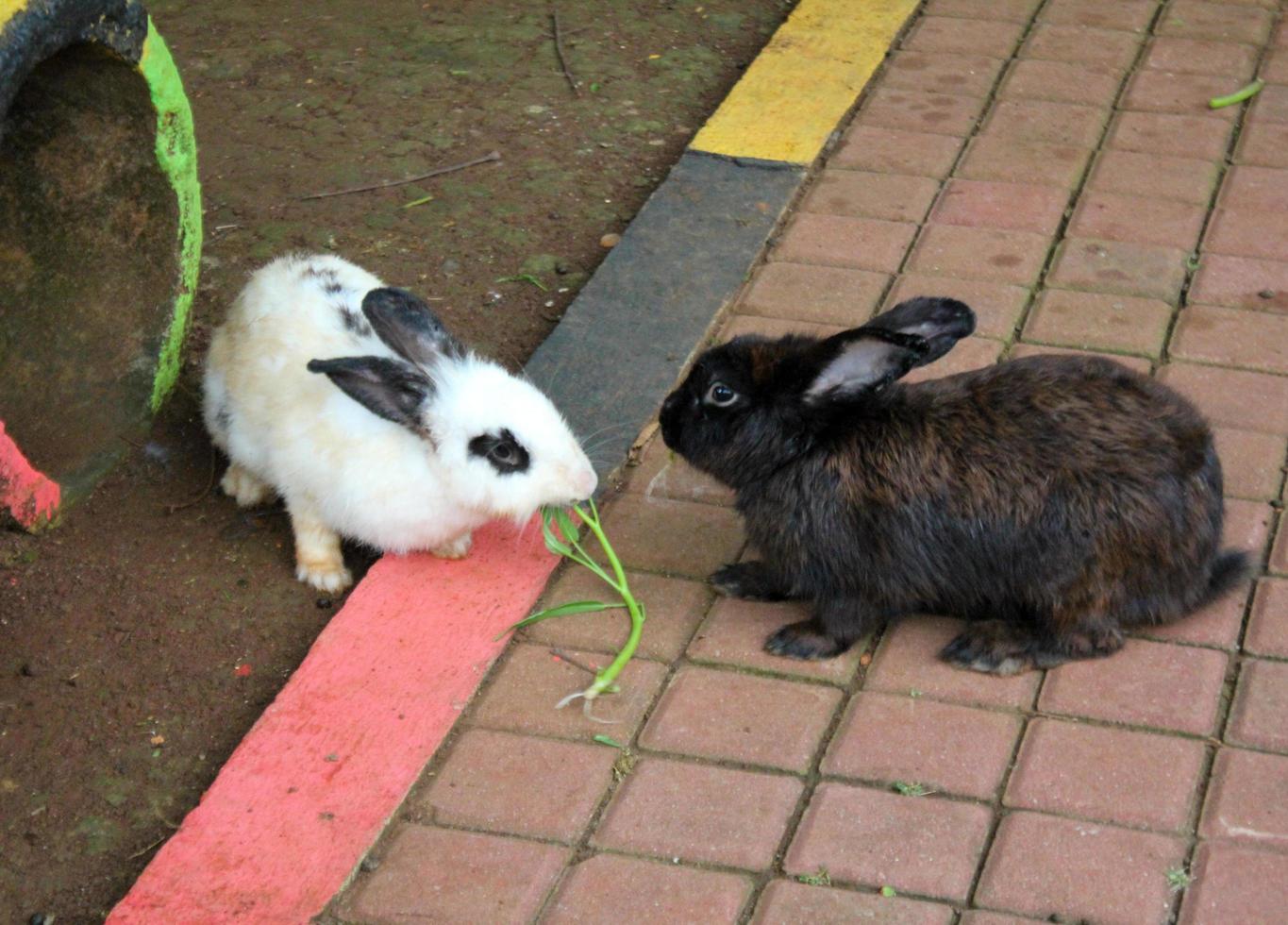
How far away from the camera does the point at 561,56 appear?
6688 millimetres

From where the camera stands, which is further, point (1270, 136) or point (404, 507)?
point (1270, 136)

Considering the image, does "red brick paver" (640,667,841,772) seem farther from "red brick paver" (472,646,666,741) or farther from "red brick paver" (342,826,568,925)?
"red brick paver" (342,826,568,925)

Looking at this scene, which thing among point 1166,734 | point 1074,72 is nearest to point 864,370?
point 1166,734

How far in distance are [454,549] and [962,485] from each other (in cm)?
144

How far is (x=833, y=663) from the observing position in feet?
12.3

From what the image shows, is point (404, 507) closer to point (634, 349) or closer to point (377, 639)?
point (377, 639)

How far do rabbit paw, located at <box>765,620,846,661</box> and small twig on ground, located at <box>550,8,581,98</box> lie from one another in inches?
129

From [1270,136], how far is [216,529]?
3.94 m

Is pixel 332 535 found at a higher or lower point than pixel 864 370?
lower

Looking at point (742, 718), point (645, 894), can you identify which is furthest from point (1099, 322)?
point (645, 894)

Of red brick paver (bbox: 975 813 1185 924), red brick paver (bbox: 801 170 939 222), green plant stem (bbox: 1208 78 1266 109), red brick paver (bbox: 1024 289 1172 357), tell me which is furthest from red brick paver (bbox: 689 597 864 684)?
green plant stem (bbox: 1208 78 1266 109)

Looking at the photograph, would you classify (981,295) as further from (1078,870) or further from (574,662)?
(1078,870)

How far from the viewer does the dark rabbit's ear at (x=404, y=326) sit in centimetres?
398

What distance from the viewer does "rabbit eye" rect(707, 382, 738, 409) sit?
3.75 meters
